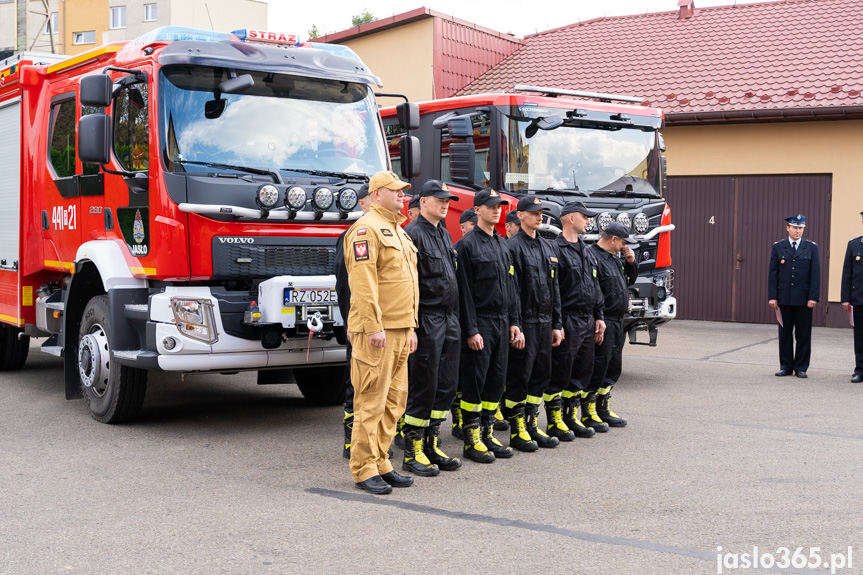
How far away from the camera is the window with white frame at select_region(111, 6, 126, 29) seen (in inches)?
2083

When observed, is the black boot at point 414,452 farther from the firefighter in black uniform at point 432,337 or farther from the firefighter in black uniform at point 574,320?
the firefighter in black uniform at point 574,320

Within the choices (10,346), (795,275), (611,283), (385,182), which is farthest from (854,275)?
(10,346)

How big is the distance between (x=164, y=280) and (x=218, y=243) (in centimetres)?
52

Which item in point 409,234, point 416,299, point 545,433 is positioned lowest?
point 545,433

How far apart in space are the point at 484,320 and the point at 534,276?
625 mm

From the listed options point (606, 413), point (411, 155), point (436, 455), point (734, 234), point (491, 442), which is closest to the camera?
point (436, 455)

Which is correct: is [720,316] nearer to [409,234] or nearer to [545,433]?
[545,433]

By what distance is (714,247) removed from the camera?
59.3ft

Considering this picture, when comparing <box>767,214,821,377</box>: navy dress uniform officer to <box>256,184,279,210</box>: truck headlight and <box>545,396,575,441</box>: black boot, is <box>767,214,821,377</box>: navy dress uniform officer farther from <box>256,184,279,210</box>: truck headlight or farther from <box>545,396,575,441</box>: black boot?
<box>256,184,279,210</box>: truck headlight

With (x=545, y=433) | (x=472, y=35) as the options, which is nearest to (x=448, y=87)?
(x=472, y=35)

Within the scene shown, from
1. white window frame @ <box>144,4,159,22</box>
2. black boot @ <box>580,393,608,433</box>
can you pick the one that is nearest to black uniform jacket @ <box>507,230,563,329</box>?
black boot @ <box>580,393,608,433</box>

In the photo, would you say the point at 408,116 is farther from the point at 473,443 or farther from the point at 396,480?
the point at 396,480

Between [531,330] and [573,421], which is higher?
[531,330]

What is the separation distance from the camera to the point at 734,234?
17.9 meters
